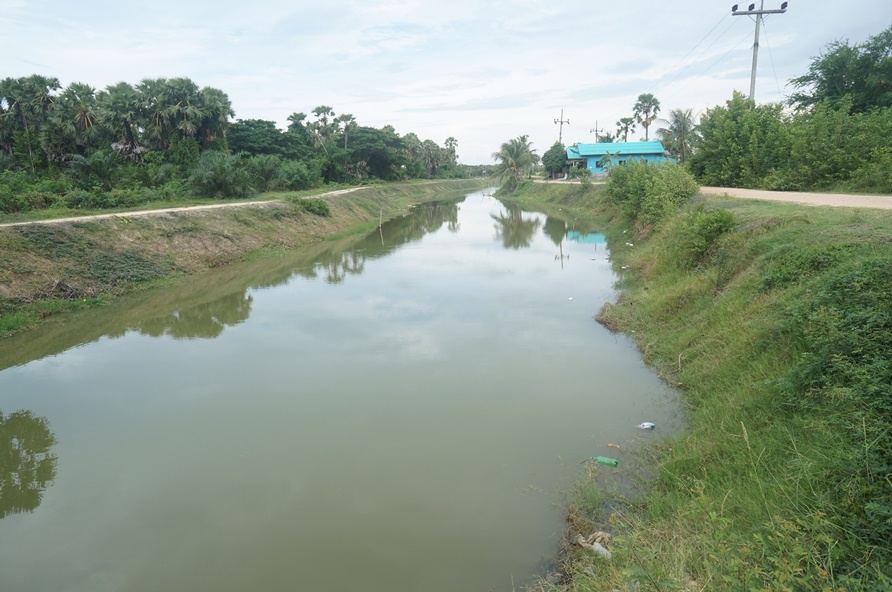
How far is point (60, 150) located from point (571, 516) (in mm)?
40746

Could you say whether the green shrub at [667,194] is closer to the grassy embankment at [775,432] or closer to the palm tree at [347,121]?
the grassy embankment at [775,432]

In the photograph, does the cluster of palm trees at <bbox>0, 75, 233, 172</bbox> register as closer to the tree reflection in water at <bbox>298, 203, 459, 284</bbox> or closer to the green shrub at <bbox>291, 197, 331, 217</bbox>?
the green shrub at <bbox>291, 197, 331, 217</bbox>

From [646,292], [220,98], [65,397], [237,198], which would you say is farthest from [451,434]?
[220,98]

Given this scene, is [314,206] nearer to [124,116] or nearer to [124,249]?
[124,249]

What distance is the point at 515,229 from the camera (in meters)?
29.5

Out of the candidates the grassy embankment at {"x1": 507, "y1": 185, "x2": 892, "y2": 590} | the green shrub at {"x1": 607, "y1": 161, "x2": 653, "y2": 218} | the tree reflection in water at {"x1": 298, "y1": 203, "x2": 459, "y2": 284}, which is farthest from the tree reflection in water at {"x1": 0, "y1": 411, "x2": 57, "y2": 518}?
the green shrub at {"x1": 607, "y1": 161, "x2": 653, "y2": 218}

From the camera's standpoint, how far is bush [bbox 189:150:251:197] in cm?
2666

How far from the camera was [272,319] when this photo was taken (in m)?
12.3

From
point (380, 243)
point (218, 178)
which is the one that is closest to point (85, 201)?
point (218, 178)

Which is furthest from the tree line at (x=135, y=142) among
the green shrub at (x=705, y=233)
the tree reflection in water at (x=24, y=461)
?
the green shrub at (x=705, y=233)

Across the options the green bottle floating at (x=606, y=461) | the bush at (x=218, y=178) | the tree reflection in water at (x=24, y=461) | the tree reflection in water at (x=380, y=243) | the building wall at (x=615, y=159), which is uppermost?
the building wall at (x=615, y=159)

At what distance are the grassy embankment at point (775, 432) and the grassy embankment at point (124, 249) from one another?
44.2 feet

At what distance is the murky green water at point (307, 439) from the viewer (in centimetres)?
462

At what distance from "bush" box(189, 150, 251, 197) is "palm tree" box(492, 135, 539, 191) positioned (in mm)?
32106
